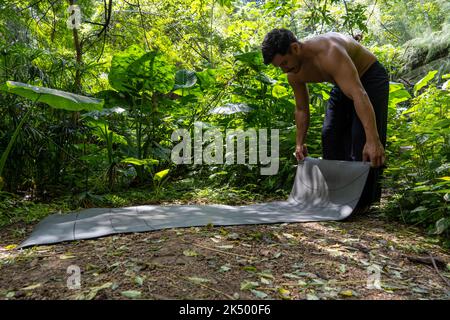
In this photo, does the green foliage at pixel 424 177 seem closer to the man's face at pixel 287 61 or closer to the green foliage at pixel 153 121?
the green foliage at pixel 153 121

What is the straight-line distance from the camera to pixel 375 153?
2.24m

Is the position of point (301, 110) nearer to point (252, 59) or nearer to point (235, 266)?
point (252, 59)

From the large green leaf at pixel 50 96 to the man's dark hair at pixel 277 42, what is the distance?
1.22 m

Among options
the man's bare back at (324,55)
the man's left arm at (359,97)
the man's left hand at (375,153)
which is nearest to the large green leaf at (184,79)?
the man's bare back at (324,55)

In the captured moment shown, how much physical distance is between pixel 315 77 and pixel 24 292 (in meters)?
2.22

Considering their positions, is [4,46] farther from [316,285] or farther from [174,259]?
[316,285]

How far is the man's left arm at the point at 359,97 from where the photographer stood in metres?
2.20

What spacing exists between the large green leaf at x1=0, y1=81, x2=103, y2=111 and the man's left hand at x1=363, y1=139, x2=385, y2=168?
182 cm

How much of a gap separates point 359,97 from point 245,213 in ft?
3.35

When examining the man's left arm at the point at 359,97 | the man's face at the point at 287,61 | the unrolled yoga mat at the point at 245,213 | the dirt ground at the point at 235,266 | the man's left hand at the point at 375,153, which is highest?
the man's face at the point at 287,61

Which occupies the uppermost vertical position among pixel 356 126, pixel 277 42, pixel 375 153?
pixel 277 42

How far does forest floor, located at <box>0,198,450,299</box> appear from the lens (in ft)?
4.16

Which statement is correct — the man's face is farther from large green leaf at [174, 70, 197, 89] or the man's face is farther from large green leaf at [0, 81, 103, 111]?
large green leaf at [174, 70, 197, 89]

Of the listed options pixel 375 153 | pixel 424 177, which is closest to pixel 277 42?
pixel 375 153
